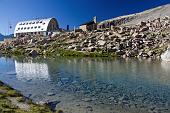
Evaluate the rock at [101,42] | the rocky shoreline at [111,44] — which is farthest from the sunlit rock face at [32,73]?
the rock at [101,42]

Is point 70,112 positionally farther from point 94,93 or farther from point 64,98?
point 94,93

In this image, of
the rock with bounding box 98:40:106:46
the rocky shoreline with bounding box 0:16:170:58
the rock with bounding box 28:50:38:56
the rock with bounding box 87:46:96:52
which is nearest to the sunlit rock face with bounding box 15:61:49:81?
the rocky shoreline with bounding box 0:16:170:58

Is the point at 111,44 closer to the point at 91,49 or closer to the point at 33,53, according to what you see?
the point at 91,49

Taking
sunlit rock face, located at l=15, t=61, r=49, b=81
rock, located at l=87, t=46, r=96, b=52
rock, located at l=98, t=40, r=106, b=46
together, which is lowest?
sunlit rock face, located at l=15, t=61, r=49, b=81

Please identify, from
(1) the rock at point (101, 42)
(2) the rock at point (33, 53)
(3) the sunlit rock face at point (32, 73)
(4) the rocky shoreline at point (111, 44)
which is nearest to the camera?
(3) the sunlit rock face at point (32, 73)

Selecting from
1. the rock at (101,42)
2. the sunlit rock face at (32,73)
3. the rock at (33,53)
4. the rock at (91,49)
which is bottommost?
the sunlit rock face at (32,73)

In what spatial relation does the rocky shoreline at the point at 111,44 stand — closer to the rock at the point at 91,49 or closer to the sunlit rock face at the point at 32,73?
the rock at the point at 91,49

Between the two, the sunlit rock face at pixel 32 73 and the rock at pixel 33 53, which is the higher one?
the rock at pixel 33 53

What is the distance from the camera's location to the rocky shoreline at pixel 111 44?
14275 cm

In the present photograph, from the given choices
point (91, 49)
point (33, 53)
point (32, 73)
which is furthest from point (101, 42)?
point (32, 73)

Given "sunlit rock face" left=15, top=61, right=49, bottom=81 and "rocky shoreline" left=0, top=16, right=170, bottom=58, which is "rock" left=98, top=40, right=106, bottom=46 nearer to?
"rocky shoreline" left=0, top=16, right=170, bottom=58

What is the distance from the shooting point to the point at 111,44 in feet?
503

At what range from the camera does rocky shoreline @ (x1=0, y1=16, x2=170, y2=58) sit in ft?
468

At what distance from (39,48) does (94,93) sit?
131 m
